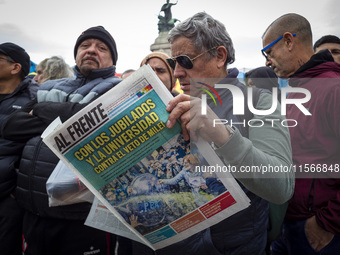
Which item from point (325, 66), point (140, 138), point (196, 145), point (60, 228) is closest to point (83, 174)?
point (140, 138)

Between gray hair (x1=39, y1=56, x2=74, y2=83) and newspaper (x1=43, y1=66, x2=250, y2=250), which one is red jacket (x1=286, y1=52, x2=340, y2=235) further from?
gray hair (x1=39, y1=56, x2=74, y2=83)

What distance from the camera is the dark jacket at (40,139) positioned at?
1.36 m

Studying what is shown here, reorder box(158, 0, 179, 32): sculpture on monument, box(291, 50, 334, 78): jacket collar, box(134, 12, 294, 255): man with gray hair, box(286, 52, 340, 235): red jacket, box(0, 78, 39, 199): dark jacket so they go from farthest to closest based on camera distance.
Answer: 1. box(158, 0, 179, 32): sculpture on monument
2. box(0, 78, 39, 199): dark jacket
3. box(291, 50, 334, 78): jacket collar
4. box(286, 52, 340, 235): red jacket
5. box(134, 12, 294, 255): man with gray hair

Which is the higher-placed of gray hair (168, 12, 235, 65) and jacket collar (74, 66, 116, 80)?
gray hair (168, 12, 235, 65)

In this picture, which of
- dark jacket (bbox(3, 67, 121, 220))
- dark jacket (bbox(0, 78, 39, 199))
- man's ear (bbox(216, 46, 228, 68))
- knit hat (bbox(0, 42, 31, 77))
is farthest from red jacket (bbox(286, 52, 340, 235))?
knit hat (bbox(0, 42, 31, 77))

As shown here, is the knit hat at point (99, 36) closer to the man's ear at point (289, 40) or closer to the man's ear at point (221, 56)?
the man's ear at point (221, 56)

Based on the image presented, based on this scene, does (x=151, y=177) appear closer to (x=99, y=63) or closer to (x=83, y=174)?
(x=83, y=174)

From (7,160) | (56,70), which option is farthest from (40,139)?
(56,70)

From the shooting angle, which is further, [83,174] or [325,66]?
[325,66]

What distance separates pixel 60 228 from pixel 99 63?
1111 millimetres

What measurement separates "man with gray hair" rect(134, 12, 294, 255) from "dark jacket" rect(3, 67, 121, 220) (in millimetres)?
528

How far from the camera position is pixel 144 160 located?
794 millimetres

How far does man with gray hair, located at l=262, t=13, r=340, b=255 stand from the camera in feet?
4.25

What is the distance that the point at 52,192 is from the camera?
119cm
